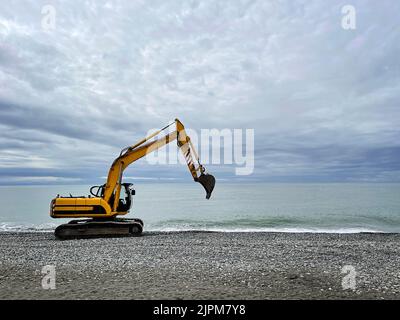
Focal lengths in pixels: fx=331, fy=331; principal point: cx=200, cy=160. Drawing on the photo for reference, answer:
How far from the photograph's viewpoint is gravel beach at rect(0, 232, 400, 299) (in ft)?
24.6

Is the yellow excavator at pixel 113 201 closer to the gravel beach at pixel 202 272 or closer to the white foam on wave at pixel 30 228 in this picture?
the gravel beach at pixel 202 272

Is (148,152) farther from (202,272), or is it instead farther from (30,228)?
(30,228)

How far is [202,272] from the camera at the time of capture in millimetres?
9266

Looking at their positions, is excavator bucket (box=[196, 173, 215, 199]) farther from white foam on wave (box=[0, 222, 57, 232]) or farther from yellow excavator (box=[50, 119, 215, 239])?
white foam on wave (box=[0, 222, 57, 232])

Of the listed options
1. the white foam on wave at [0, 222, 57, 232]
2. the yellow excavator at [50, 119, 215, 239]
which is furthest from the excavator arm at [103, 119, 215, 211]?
the white foam on wave at [0, 222, 57, 232]

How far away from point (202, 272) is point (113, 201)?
10256 mm

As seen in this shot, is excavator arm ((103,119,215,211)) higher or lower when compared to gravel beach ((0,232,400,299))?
higher

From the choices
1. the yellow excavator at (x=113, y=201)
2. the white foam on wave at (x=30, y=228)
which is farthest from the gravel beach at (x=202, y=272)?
the white foam on wave at (x=30, y=228)

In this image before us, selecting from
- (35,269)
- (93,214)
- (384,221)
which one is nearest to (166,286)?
(35,269)

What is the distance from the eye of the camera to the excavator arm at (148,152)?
18.2 meters
